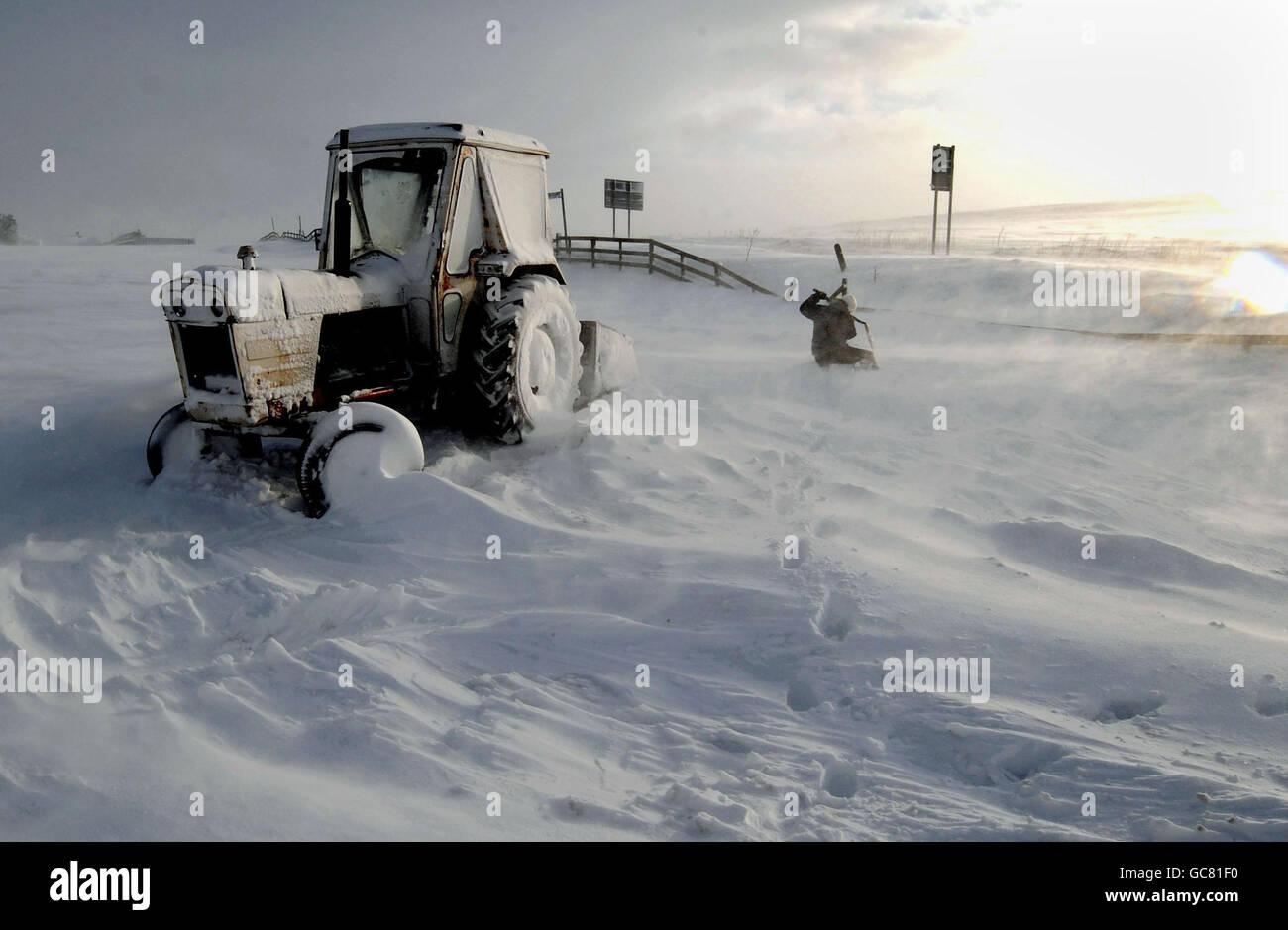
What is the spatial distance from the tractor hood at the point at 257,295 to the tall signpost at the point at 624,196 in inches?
895

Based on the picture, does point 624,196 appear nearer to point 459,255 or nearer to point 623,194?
point 623,194

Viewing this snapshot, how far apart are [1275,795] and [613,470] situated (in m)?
4.19

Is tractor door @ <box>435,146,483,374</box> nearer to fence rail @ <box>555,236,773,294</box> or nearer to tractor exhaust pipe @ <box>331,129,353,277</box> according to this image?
tractor exhaust pipe @ <box>331,129,353,277</box>

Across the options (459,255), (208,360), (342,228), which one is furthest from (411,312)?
(208,360)

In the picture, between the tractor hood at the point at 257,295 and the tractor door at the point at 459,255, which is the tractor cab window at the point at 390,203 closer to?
the tractor door at the point at 459,255

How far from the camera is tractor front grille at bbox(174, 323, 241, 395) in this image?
16.5 ft

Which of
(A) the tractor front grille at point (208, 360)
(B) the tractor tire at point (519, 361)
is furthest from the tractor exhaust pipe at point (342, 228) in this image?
(A) the tractor front grille at point (208, 360)

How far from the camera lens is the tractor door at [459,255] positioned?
616 cm

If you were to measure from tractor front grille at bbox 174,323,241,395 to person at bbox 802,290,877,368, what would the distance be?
7.37 m

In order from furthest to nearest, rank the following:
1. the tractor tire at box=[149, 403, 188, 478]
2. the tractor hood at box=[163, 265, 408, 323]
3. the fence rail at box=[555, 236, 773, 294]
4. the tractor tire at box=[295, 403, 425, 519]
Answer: the fence rail at box=[555, 236, 773, 294] < the tractor tire at box=[149, 403, 188, 478] < the tractor tire at box=[295, 403, 425, 519] < the tractor hood at box=[163, 265, 408, 323]

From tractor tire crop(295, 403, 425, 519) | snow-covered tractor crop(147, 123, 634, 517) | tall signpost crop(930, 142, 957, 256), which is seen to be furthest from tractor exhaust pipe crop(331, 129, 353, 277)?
tall signpost crop(930, 142, 957, 256)

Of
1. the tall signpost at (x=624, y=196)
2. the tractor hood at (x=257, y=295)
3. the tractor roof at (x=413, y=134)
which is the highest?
the tall signpost at (x=624, y=196)
